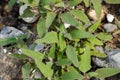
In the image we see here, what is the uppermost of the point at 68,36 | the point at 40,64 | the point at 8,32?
the point at 68,36

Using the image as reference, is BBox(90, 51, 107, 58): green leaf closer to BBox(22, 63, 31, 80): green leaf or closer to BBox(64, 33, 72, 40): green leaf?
BBox(64, 33, 72, 40): green leaf

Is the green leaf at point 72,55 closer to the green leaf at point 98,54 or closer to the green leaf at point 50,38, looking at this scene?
the green leaf at point 50,38

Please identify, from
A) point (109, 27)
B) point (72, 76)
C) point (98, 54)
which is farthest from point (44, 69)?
point (109, 27)

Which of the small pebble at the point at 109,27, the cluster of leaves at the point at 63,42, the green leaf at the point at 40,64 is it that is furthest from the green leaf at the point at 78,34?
the small pebble at the point at 109,27

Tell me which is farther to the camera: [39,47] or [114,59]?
[39,47]

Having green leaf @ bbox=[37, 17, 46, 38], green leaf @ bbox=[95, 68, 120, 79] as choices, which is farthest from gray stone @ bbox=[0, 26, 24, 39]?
green leaf @ bbox=[95, 68, 120, 79]

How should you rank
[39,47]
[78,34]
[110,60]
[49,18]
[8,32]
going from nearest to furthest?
[49,18], [78,34], [110,60], [39,47], [8,32]

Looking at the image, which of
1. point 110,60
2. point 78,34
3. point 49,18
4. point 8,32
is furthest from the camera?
point 8,32

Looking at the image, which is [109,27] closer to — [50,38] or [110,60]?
[110,60]

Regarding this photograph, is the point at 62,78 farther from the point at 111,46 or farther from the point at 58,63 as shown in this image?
the point at 111,46
